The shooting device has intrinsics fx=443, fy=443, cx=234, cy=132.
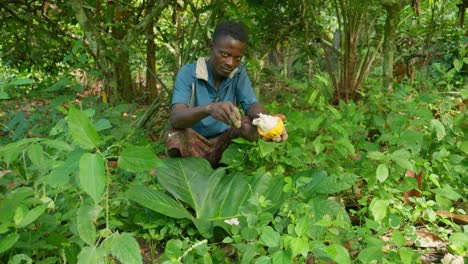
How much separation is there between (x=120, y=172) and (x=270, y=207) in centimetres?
128

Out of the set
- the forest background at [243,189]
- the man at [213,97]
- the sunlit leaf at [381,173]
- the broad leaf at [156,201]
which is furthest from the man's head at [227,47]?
the sunlit leaf at [381,173]

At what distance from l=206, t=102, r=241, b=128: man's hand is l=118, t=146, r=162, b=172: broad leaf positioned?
2.32ft

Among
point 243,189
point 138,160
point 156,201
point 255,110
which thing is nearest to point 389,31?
point 255,110

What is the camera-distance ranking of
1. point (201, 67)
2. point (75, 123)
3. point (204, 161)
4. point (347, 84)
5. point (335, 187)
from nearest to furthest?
point (75, 123) < point (335, 187) < point (204, 161) < point (201, 67) < point (347, 84)

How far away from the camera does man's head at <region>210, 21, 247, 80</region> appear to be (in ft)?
8.39

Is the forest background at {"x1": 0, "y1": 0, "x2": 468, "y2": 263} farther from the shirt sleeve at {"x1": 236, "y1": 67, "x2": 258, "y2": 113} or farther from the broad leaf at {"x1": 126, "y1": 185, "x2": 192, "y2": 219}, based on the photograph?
the shirt sleeve at {"x1": 236, "y1": 67, "x2": 258, "y2": 113}

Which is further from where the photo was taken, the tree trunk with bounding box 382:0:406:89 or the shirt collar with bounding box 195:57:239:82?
the tree trunk with bounding box 382:0:406:89

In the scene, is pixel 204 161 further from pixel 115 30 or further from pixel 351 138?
pixel 115 30

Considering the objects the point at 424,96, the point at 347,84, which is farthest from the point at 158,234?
the point at 347,84

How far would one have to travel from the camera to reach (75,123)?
55.1 inches

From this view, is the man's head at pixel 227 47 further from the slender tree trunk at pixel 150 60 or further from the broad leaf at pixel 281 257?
the slender tree trunk at pixel 150 60

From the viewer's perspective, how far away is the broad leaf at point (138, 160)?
146 cm

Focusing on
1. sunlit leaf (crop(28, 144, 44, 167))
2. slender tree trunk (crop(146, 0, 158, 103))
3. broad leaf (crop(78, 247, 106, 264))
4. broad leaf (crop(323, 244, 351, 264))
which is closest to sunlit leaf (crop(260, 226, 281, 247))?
broad leaf (crop(323, 244, 351, 264))

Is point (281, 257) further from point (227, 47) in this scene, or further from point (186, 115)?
point (227, 47)
